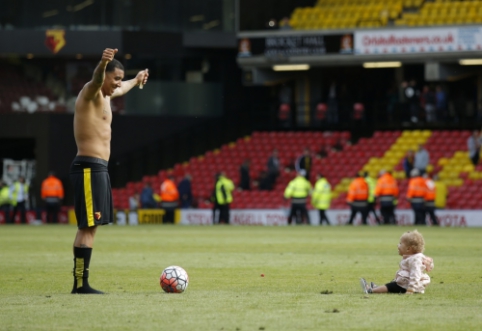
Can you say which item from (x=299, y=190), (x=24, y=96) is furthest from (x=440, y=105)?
(x=24, y=96)

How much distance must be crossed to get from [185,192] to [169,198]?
65.8 inches

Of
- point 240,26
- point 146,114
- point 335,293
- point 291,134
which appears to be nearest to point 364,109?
point 291,134

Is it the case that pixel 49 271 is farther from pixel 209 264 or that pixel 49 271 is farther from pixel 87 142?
pixel 87 142

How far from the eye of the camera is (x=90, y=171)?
440 inches

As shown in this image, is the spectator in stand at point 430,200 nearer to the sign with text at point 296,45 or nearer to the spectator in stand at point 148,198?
the sign with text at point 296,45

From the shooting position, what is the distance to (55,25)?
42.4 meters

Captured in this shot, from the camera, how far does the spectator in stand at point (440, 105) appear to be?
40.4 meters

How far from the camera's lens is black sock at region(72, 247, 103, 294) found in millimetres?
11133

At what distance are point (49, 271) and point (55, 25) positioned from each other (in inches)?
1136

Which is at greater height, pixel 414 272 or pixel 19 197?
pixel 19 197

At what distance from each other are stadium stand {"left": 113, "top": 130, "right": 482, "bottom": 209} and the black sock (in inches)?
984

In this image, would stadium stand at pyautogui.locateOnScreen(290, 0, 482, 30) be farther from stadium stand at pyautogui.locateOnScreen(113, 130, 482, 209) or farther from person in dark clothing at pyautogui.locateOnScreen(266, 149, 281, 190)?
person in dark clothing at pyautogui.locateOnScreen(266, 149, 281, 190)

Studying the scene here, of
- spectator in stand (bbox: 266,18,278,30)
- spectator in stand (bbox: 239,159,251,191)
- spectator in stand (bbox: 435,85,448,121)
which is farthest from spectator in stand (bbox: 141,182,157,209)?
spectator in stand (bbox: 435,85,448,121)

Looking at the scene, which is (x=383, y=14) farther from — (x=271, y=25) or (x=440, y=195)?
(x=440, y=195)
